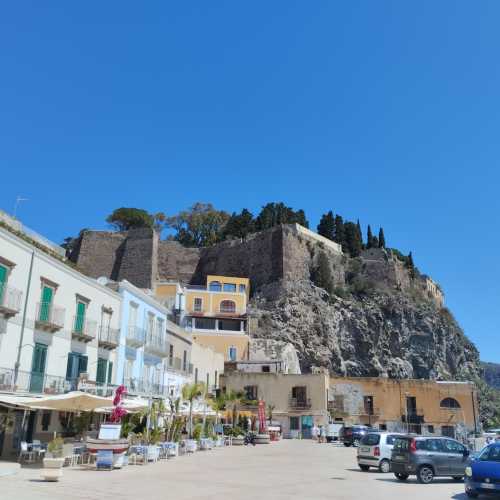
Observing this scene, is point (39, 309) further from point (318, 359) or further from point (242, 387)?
point (318, 359)

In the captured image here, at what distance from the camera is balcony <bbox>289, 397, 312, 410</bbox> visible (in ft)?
142

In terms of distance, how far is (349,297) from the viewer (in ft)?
233

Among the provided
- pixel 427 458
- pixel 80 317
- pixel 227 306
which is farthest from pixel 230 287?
pixel 427 458

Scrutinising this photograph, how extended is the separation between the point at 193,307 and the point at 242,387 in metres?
12.5

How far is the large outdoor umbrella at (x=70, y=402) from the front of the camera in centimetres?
1592

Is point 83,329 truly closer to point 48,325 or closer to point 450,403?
point 48,325

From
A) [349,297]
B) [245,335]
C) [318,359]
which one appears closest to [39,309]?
[245,335]

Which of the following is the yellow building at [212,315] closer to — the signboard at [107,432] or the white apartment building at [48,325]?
the white apartment building at [48,325]

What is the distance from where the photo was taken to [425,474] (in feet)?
49.0

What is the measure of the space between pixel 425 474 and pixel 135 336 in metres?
16.7

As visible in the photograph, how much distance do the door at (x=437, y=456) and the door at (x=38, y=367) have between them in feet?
43.7

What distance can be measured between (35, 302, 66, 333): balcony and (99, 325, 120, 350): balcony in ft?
10.4

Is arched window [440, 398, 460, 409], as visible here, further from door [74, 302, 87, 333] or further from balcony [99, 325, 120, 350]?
door [74, 302, 87, 333]

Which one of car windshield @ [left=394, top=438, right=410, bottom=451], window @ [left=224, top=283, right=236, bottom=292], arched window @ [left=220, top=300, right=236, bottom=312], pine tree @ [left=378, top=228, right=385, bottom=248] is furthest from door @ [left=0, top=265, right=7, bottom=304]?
pine tree @ [left=378, top=228, right=385, bottom=248]
